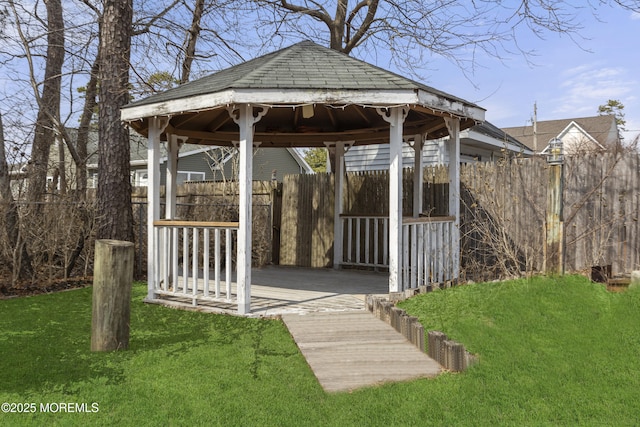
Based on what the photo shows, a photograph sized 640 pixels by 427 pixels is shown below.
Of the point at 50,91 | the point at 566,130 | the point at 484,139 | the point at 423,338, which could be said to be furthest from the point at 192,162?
the point at 566,130

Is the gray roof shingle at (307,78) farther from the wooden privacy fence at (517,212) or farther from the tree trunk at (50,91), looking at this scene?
the tree trunk at (50,91)

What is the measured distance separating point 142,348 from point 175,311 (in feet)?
5.32

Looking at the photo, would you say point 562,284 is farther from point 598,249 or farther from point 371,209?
point 371,209

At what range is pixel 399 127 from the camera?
19.9ft

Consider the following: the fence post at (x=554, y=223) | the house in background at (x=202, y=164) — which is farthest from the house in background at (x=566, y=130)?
the fence post at (x=554, y=223)

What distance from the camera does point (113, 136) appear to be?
834 centimetres

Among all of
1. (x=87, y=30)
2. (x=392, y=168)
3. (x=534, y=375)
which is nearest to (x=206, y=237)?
(x=392, y=168)

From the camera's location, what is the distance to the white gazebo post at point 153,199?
666cm

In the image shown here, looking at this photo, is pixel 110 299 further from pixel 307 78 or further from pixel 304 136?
pixel 304 136

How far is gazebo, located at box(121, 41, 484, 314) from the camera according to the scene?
18.7 ft

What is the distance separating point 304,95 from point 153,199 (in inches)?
102

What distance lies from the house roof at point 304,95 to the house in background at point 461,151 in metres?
5.77

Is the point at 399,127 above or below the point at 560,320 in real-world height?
above

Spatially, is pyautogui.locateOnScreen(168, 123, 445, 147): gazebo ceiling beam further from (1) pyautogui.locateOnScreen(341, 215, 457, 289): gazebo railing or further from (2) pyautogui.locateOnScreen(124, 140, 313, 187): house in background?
(2) pyautogui.locateOnScreen(124, 140, 313, 187): house in background
